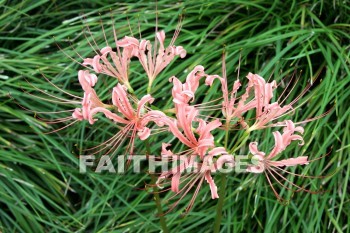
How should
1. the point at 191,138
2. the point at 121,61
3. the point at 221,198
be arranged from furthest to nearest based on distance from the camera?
1. the point at 121,61
2. the point at 221,198
3. the point at 191,138

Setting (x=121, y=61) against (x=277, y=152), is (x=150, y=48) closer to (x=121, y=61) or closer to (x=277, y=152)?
(x=121, y=61)

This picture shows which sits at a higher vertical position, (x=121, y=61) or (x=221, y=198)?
(x=121, y=61)

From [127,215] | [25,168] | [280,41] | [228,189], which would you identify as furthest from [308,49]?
[25,168]

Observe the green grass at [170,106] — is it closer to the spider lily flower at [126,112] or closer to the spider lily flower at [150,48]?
the spider lily flower at [150,48]

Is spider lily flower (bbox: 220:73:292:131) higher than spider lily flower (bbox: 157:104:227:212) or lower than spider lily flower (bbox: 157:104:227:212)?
higher

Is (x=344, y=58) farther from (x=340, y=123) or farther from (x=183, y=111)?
(x=183, y=111)

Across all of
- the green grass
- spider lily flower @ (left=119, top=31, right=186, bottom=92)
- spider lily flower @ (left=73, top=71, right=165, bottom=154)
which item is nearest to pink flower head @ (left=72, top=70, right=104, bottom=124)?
spider lily flower @ (left=73, top=71, right=165, bottom=154)

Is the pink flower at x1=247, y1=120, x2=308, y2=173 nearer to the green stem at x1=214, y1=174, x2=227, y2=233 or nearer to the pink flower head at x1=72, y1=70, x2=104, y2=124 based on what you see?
the green stem at x1=214, y1=174, x2=227, y2=233

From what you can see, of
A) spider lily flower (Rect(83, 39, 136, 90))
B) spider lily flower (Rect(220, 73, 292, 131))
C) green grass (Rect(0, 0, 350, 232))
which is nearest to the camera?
spider lily flower (Rect(220, 73, 292, 131))

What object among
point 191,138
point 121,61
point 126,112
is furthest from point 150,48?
point 191,138
